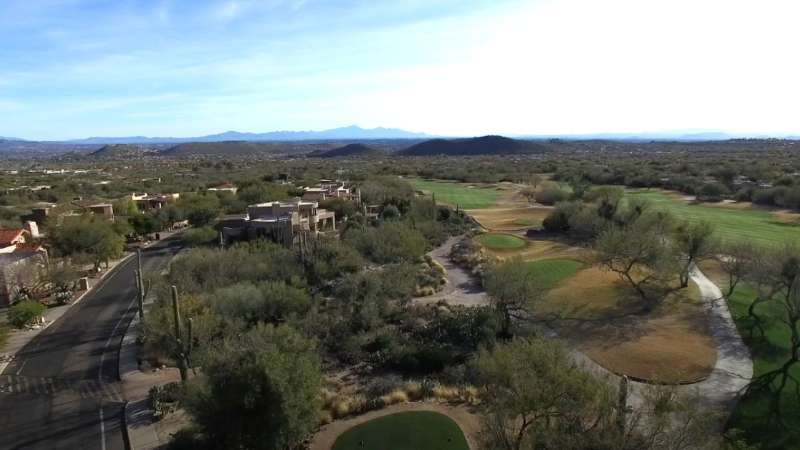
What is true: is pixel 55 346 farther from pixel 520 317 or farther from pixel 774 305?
pixel 774 305

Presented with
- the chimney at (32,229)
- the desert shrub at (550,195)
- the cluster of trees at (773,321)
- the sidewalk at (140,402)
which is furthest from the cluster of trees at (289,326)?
the desert shrub at (550,195)

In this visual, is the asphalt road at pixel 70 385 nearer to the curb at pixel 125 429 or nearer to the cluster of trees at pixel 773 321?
the curb at pixel 125 429

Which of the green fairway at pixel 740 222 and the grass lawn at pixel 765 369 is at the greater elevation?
the green fairway at pixel 740 222

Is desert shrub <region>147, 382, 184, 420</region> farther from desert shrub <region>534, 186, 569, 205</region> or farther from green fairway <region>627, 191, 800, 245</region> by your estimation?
desert shrub <region>534, 186, 569, 205</region>

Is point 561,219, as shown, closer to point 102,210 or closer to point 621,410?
point 621,410

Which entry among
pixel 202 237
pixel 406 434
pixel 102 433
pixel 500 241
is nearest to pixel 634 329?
pixel 406 434
